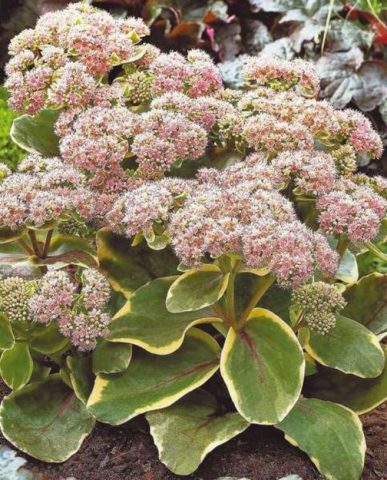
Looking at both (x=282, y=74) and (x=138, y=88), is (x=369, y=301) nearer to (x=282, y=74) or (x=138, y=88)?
(x=282, y=74)

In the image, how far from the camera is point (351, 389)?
263 cm

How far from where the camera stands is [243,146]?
2.71 meters

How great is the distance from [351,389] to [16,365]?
41.1 inches

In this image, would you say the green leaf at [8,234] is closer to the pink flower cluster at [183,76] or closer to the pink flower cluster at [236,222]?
the pink flower cluster at [236,222]

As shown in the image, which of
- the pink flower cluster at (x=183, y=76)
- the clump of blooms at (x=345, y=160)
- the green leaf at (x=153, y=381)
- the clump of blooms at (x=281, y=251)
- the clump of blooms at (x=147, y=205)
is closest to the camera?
the clump of blooms at (x=281, y=251)

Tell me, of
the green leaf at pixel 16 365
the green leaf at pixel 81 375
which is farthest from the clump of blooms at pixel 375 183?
the green leaf at pixel 16 365

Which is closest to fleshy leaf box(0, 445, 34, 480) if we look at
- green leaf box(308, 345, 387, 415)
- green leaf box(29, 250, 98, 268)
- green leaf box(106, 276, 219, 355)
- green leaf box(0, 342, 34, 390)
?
green leaf box(0, 342, 34, 390)

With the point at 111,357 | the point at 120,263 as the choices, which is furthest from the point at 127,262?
the point at 111,357

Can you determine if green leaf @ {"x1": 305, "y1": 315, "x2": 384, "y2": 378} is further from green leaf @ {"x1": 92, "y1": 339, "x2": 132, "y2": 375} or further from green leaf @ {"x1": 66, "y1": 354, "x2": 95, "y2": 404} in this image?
green leaf @ {"x1": 66, "y1": 354, "x2": 95, "y2": 404}

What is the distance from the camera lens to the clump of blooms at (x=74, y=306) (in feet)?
7.57

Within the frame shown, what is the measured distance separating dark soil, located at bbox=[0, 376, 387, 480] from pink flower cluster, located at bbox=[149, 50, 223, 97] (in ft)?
3.56

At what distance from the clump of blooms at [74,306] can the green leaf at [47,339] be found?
81mm

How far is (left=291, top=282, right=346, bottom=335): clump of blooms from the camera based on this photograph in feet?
7.72

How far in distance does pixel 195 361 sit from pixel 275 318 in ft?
0.96
